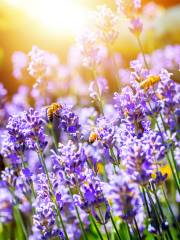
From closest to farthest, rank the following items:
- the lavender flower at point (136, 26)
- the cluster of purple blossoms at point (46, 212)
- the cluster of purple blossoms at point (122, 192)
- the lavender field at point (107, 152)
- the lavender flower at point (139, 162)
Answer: the cluster of purple blossoms at point (122, 192) → the lavender flower at point (139, 162) → the lavender field at point (107, 152) → the cluster of purple blossoms at point (46, 212) → the lavender flower at point (136, 26)

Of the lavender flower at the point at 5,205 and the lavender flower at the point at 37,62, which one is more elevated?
the lavender flower at the point at 37,62

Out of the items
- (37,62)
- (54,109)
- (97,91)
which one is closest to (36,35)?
(37,62)

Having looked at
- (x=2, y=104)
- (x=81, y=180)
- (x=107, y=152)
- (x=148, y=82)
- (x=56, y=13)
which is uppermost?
(x=56, y=13)

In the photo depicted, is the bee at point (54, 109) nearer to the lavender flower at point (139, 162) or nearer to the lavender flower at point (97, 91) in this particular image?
the lavender flower at point (97, 91)

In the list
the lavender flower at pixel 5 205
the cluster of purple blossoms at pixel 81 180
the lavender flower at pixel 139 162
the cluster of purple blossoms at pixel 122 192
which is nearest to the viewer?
the cluster of purple blossoms at pixel 122 192

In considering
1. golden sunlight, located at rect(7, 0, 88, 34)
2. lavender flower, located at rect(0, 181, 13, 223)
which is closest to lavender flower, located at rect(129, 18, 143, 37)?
lavender flower, located at rect(0, 181, 13, 223)

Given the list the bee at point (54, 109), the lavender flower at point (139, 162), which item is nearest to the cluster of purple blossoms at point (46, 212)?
the bee at point (54, 109)

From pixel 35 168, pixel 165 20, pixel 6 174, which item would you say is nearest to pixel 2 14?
pixel 165 20

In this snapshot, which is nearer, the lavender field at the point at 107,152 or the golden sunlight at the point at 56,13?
the lavender field at the point at 107,152

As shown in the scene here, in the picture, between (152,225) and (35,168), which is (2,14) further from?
(152,225)

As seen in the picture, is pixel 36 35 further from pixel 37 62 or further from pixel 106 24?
pixel 106 24

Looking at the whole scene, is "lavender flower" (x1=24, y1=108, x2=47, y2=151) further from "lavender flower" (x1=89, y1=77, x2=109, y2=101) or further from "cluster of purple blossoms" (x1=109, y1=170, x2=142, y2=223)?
"lavender flower" (x1=89, y1=77, x2=109, y2=101)

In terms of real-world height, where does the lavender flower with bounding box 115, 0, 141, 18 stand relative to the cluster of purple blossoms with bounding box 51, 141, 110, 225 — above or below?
above
